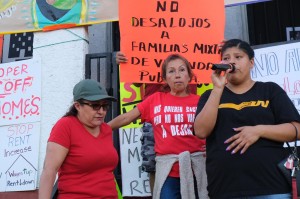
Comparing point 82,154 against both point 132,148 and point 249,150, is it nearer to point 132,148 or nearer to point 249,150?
point 249,150

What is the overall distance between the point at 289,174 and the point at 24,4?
3.80 metres

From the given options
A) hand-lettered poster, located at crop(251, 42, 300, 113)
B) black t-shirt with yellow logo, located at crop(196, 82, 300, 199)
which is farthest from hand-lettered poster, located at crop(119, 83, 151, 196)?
black t-shirt with yellow logo, located at crop(196, 82, 300, 199)

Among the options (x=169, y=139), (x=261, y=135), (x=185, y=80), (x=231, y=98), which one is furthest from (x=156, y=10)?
(x=261, y=135)

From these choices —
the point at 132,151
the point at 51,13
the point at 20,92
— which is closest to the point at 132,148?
the point at 132,151

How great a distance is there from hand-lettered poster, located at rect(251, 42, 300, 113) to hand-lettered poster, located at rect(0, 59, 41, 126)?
2.44 metres

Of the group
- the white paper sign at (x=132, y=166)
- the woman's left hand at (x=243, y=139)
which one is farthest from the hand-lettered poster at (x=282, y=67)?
the woman's left hand at (x=243, y=139)

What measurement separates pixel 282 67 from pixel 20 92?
9.59 feet

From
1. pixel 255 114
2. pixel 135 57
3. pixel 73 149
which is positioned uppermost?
pixel 135 57

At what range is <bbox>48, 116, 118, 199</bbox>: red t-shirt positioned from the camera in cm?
246

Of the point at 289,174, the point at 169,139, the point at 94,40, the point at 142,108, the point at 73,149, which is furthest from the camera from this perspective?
the point at 94,40

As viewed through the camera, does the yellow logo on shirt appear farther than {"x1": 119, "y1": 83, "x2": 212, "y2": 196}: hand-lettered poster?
No

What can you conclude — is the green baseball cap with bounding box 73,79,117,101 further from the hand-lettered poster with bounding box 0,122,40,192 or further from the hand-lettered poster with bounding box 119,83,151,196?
the hand-lettered poster with bounding box 0,122,40,192

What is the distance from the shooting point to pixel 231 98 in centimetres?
253

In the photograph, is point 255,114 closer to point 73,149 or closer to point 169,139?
point 169,139
